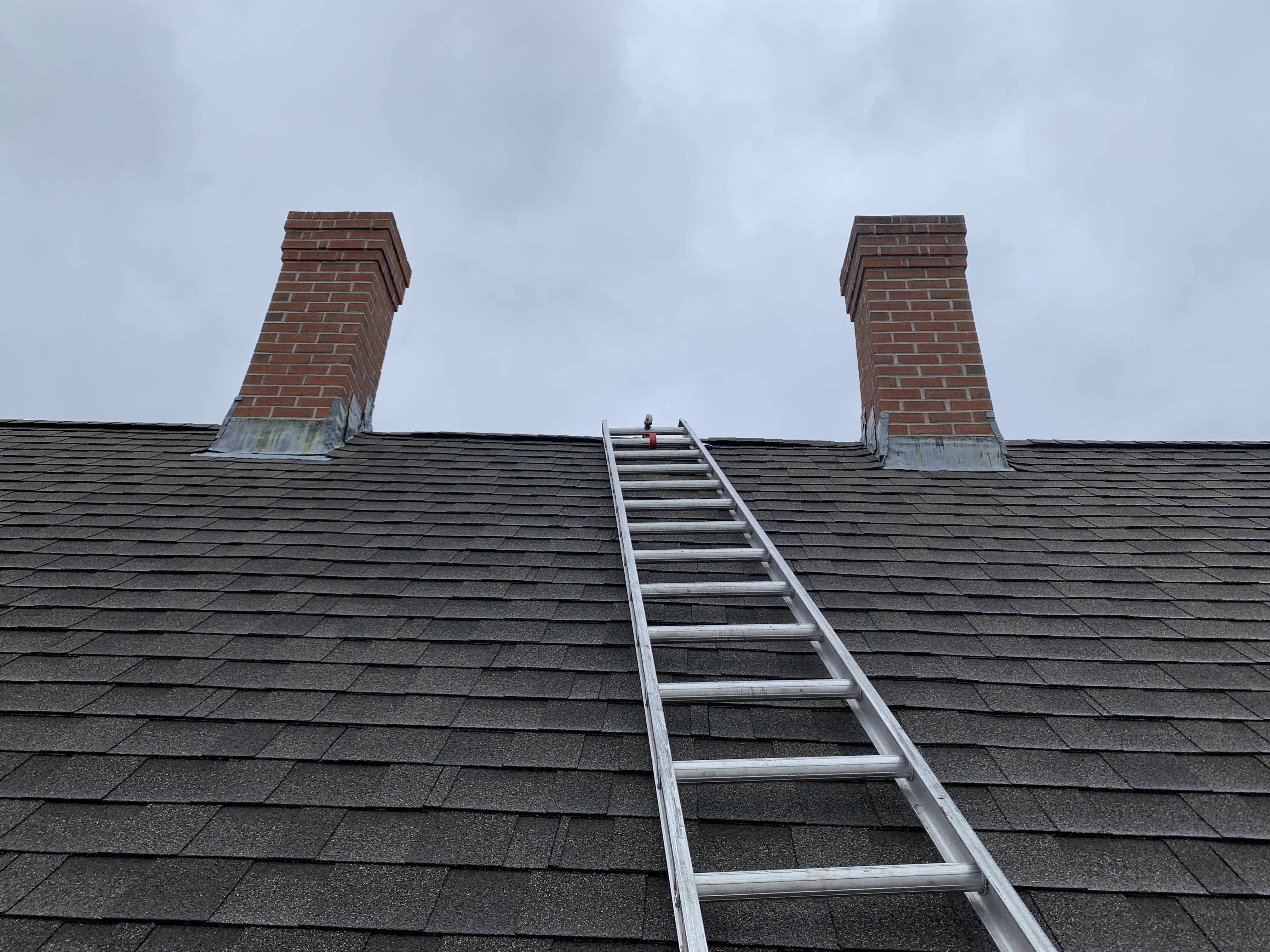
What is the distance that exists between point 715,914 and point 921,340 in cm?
419

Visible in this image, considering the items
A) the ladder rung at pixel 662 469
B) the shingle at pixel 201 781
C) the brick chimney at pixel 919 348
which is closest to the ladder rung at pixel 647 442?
the ladder rung at pixel 662 469

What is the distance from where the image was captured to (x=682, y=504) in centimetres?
334

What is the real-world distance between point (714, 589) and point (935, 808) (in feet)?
3.68

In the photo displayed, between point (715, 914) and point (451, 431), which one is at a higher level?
point (451, 431)

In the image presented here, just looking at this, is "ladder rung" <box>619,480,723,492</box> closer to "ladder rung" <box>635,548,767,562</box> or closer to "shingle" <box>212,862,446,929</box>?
"ladder rung" <box>635,548,767,562</box>

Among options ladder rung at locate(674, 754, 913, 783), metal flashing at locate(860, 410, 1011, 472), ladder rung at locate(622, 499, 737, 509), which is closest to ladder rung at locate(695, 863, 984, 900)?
ladder rung at locate(674, 754, 913, 783)

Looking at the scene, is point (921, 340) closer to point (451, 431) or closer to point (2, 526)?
point (451, 431)

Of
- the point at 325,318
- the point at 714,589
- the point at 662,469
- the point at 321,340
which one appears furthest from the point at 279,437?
the point at 714,589

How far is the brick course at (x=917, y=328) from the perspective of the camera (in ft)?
14.6

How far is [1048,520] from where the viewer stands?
11.5 ft

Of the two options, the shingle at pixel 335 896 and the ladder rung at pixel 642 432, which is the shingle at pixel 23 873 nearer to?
the shingle at pixel 335 896

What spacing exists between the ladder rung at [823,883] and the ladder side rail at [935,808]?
0.05 m

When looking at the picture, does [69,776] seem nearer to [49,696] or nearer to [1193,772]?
[49,696]

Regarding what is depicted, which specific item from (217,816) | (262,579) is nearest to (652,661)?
(217,816)
